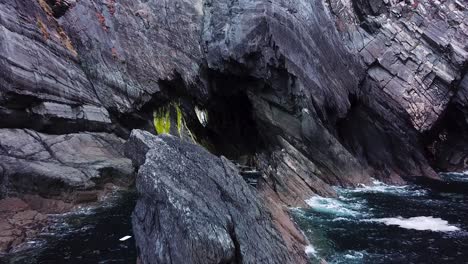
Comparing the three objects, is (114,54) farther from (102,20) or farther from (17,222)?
(17,222)

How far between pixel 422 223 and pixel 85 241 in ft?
45.2

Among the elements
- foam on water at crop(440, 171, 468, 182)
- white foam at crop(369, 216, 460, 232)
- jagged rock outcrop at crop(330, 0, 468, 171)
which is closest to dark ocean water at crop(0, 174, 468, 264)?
white foam at crop(369, 216, 460, 232)

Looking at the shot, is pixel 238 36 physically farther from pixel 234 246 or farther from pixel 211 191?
pixel 234 246

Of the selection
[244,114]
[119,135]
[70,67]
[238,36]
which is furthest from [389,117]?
[70,67]

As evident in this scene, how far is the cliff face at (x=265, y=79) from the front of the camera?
22.0m

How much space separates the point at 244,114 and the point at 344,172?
9126mm

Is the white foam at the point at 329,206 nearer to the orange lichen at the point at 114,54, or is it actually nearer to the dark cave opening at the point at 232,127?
the dark cave opening at the point at 232,127

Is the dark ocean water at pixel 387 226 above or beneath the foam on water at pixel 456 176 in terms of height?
above

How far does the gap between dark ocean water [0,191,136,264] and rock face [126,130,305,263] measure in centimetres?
233

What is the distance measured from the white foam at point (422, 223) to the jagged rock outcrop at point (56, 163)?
12.1 meters

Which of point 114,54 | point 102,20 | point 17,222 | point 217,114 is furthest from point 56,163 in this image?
point 217,114

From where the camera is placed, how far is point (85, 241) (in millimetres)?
14406

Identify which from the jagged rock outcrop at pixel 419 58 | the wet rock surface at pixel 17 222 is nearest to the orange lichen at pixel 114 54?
the wet rock surface at pixel 17 222

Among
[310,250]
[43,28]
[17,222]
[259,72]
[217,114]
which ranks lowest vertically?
[310,250]
